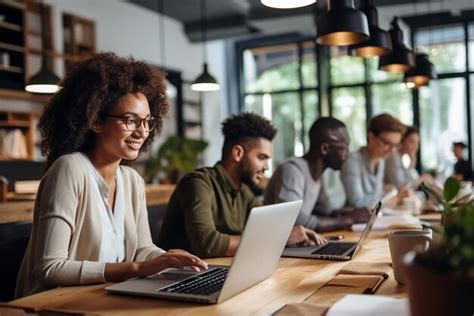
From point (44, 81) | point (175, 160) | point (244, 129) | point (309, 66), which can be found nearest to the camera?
point (244, 129)

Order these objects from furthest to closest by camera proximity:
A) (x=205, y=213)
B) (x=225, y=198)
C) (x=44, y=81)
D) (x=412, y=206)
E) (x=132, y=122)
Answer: (x=44, y=81), (x=412, y=206), (x=225, y=198), (x=205, y=213), (x=132, y=122)

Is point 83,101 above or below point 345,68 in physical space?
below

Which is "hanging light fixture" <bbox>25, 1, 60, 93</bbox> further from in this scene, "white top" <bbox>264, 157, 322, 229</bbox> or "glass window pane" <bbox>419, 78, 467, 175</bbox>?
"glass window pane" <bbox>419, 78, 467, 175</bbox>

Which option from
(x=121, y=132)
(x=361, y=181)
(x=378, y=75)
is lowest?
(x=361, y=181)

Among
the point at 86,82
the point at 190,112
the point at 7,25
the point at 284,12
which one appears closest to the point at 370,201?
the point at 86,82

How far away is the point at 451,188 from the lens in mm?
983

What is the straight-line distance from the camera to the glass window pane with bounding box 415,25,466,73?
29.1 ft

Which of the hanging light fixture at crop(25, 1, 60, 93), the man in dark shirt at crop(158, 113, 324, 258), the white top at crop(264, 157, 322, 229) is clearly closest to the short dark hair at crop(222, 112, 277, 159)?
the man in dark shirt at crop(158, 113, 324, 258)

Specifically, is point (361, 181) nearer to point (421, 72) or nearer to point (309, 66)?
point (421, 72)

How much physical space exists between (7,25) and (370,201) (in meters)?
4.75

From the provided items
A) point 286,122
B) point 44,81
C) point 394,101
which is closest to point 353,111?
point 394,101

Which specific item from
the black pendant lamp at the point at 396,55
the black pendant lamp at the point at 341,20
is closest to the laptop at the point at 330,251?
the black pendant lamp at the point at 341,20

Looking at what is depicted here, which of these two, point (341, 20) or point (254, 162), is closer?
point (341, 20)

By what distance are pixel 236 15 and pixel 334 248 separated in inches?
295
